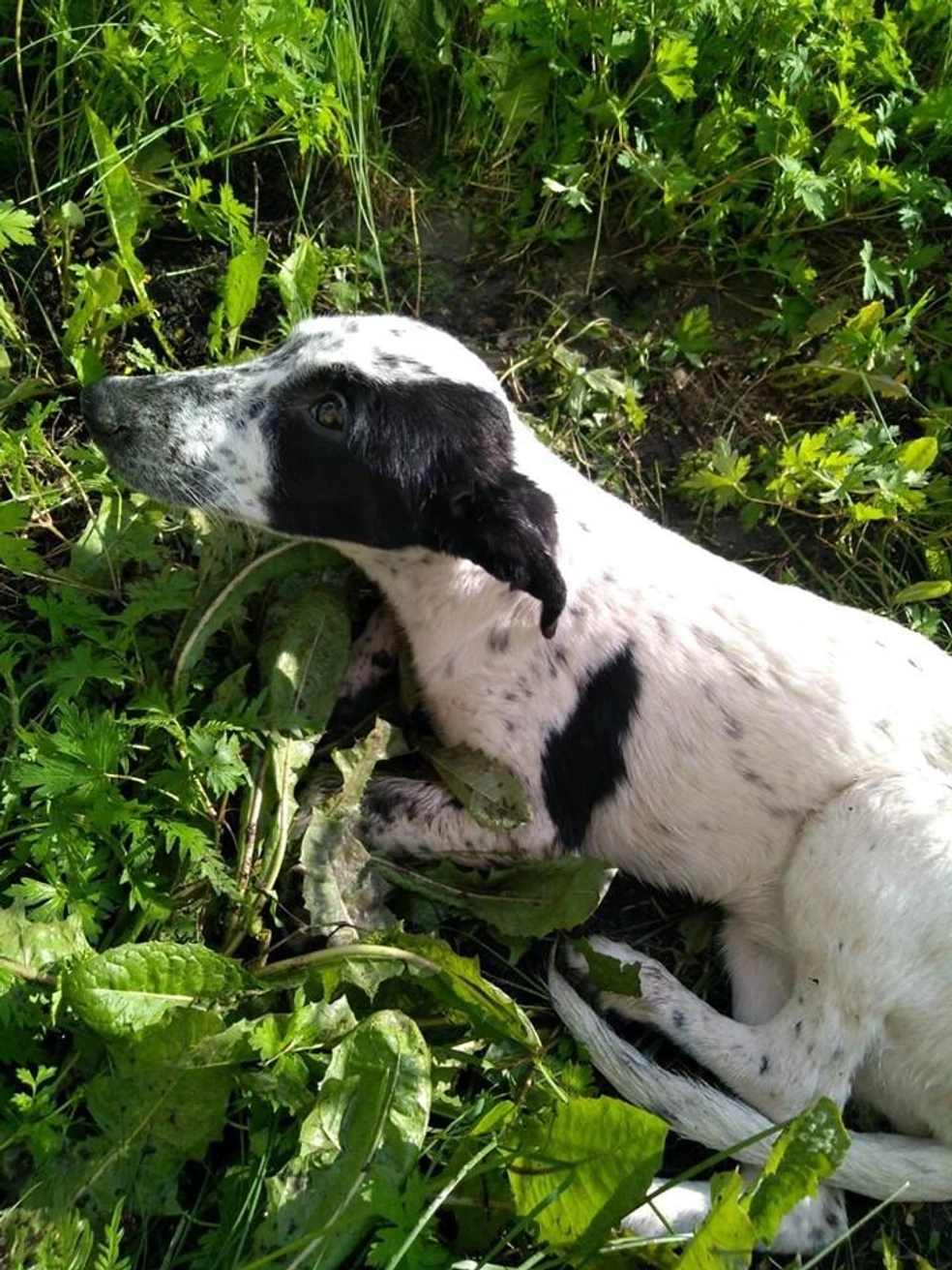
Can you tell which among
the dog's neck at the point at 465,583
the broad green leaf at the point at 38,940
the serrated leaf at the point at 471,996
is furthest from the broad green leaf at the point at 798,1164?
the broad green leaf at the point at 38,940

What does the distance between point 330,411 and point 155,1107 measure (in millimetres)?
1704

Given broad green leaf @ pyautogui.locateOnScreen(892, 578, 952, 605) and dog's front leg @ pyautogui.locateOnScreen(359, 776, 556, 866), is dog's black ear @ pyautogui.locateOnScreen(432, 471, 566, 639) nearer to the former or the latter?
dog's front leg @ pyautogui.locateOnScreen(359, 776, 556, 866)

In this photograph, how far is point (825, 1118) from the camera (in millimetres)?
2244

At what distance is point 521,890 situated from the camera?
3107mm

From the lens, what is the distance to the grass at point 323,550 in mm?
2469

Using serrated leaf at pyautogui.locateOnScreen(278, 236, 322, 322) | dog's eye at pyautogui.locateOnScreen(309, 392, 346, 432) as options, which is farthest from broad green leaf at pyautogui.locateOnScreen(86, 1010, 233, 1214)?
serrated leaf at pyautogui.locateOnScreen(278, 236, 322, 322)

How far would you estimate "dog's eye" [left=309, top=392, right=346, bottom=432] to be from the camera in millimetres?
2924

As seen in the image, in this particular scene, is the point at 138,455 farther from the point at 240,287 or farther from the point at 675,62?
the point at 675,62

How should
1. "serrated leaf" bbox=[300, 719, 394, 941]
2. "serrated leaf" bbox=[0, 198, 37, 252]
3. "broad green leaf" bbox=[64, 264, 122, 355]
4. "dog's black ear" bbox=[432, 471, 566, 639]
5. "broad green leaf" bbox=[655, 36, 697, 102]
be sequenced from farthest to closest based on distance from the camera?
"broad green leaf" bbox=[655, 36, 697, 102] → "broad green leaf" bbox=[64, 264, 122, 355] → "serrated leaf" bbox=[0, 198, 37, 252] → "serrated leaf" bbox=[300, 719, 394, 941] → "dog's black ear" bbox=[432, 471, 566, 639]

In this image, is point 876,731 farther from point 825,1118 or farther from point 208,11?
point 208,11

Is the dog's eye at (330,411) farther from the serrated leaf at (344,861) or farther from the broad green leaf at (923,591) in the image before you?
the broad green leaf at (923,591)

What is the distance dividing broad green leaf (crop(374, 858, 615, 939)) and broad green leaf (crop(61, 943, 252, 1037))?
619mm

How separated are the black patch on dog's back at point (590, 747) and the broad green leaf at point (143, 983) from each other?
1.00 meters

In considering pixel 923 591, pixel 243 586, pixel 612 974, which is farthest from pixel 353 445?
pixel 923 591
